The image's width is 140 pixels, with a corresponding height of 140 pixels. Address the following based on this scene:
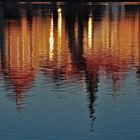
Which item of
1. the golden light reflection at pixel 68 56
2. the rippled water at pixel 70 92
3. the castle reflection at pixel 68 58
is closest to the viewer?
the rippled water at pixel 70 92

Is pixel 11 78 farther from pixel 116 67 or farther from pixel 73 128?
pixel 73 128

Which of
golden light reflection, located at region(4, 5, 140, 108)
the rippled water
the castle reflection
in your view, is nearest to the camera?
the rippled water

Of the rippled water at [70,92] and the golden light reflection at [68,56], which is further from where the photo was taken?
the golden light reflection at [68,56]

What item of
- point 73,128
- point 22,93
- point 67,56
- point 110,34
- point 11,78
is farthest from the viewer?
point 110,34

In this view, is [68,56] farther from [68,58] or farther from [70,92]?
[70,92]

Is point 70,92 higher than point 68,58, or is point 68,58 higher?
point 68,58

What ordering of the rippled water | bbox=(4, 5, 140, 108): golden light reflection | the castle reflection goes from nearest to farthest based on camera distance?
the rippled water, the castle reflection, bbox=(4, 5, 140, 108): golden light reflection

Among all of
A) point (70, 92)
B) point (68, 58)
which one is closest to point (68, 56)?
point (68, 58)

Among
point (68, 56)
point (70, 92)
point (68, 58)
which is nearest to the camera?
point (70, 92)

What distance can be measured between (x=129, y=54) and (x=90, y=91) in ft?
64.1

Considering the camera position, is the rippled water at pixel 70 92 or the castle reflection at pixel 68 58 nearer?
the rippled water at pixel 70 92

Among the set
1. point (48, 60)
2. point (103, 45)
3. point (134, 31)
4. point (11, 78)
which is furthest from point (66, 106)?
point (134, 31)

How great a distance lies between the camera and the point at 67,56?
171ft

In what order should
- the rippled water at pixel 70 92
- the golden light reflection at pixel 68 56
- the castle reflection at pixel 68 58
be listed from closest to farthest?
the rippled water at pixel 70 92, the castle reflection at pixel 68 58, the golden light reflection at pixel 68 56
